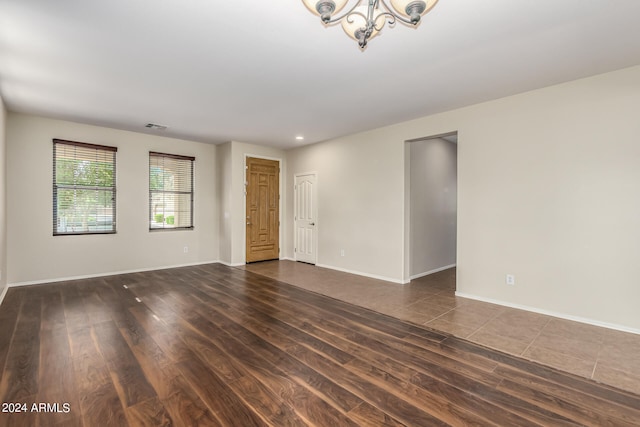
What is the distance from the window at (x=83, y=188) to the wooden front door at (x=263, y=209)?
2552 mm

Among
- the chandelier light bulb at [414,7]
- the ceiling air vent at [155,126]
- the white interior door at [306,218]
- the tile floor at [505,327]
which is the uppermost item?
the ceiling air vent at [155,126]

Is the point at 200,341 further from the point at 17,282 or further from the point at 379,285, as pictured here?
the point at 17,282

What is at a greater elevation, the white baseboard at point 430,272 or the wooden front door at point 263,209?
the wooden front door at point 263,209

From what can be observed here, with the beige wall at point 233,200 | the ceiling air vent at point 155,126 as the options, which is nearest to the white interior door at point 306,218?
the beige wall at point 233,200

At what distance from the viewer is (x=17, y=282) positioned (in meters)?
4.68

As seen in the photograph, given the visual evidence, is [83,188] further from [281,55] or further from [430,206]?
[430,206]

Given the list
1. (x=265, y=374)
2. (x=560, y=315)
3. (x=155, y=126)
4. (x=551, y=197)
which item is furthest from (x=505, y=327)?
(x=155, y=126)

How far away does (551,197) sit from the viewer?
139 inches

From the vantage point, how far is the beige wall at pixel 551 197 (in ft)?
10.2

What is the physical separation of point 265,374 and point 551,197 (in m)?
3.67

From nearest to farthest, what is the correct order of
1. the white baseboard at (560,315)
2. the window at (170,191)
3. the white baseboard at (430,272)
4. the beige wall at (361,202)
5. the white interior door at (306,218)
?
1. the white baseboard at (560,315)
2. the beige wall at (361,202)
3. the white baseboard at (430,272)
4. the window at (170,191)
5. the white interior door at (306,218)

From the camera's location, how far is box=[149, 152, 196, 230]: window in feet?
19.5

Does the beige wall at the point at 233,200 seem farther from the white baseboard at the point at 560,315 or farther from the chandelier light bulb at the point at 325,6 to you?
the chandelier light bulb at the point at 325,6

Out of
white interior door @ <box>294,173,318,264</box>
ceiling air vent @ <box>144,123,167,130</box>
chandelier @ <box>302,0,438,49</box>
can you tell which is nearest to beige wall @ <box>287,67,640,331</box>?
white interior door @ <box>294,173,318,264</box>
